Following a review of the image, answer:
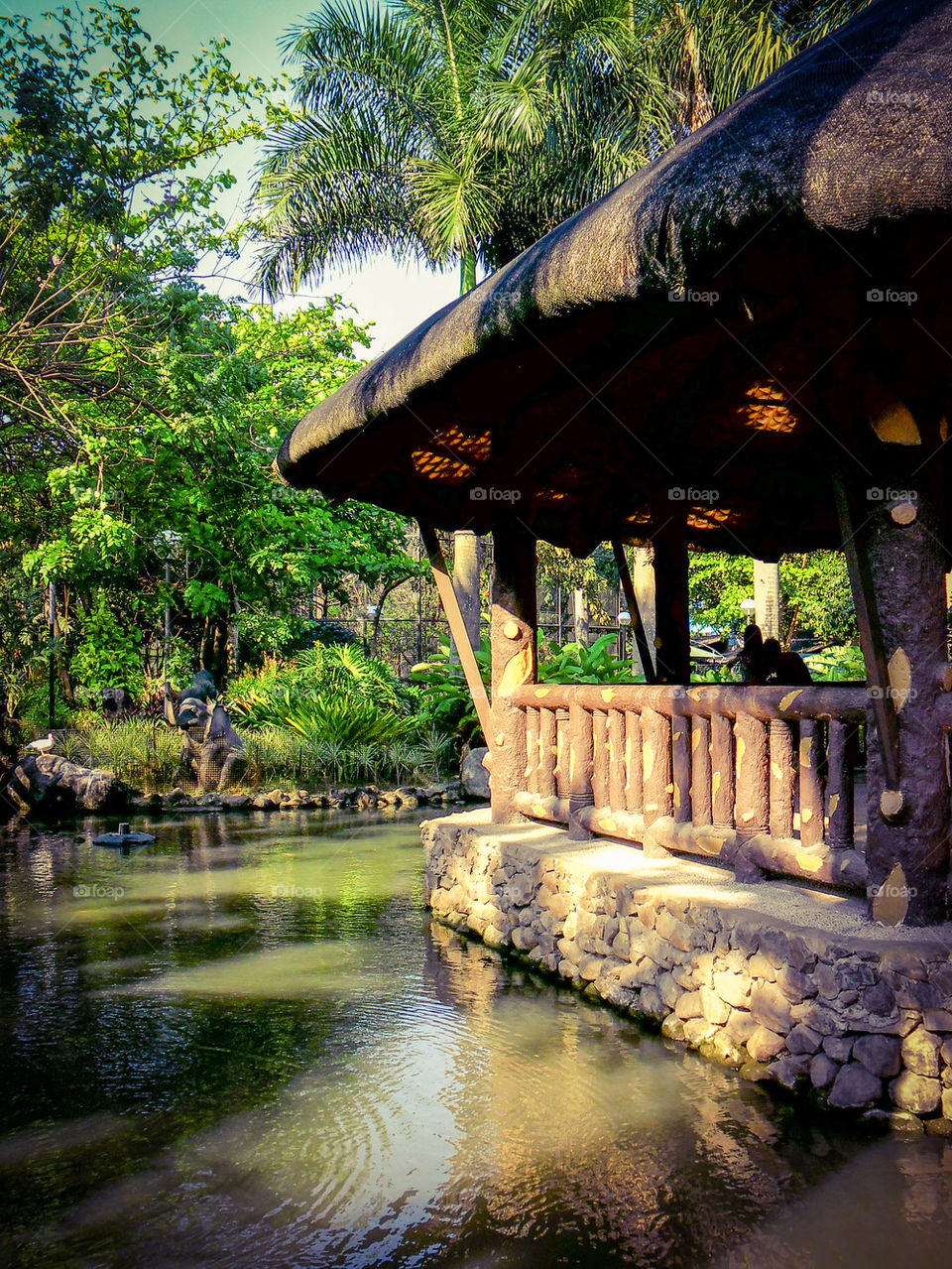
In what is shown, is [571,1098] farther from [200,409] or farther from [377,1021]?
[200,409]

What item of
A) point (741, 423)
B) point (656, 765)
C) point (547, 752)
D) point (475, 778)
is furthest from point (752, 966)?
point (475, 778)

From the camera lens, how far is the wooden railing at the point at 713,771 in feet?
12.1

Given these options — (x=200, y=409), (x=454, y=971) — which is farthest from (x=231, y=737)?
(x=454, y=971)

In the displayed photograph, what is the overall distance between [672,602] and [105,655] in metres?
11.1

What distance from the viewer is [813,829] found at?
3.76 m

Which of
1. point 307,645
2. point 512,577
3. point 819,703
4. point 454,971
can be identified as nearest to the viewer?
point 819,703

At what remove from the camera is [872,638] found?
3.36 m

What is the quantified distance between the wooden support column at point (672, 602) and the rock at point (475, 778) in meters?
5.01

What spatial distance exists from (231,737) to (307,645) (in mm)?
5100

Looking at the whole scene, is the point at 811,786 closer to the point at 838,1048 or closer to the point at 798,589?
the point at 838,1048

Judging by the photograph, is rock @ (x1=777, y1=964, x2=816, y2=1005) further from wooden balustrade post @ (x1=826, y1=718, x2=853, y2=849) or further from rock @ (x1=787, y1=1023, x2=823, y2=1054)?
wooden balustrade post @ (x1=826, y1=718, x2=853, y2=849)

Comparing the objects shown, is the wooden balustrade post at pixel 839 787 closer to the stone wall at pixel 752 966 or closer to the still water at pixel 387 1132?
the stone wall at pixel 752 966

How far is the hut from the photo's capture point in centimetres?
265

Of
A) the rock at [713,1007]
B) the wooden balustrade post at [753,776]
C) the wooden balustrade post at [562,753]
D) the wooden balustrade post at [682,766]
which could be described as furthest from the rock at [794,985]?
the wooden balustrade post at [562,753]
